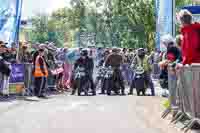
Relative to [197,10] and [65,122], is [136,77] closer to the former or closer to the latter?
[197,10]

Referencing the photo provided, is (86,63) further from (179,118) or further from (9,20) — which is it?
(179,118)

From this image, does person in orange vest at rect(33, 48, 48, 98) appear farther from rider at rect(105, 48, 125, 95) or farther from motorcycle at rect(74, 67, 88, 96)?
rider at rect(105, 48, 125, 95)

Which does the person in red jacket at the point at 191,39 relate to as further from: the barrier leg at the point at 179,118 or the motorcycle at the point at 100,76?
the motorcycle at the point at 100,76

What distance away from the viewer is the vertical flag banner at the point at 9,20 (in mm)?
22422

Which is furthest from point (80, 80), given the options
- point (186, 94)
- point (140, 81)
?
point (186, 94)

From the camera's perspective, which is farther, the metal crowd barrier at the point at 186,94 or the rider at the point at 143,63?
the rider at the point at 143,63

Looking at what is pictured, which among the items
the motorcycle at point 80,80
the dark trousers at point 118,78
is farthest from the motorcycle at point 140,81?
the motorcycle at point 80,80

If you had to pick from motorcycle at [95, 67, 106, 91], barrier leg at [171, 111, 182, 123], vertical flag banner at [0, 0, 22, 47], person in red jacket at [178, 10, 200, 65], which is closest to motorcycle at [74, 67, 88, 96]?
motorcycle at [95, 67, 106, 91]

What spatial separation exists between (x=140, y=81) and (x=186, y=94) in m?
11.7

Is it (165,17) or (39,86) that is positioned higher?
(165,17)

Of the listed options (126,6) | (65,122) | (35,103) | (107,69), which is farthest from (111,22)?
(65,122)

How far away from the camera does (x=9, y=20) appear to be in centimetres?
2262

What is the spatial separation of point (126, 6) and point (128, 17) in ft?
5.80

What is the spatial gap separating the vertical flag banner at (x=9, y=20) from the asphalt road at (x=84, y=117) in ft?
12.1
